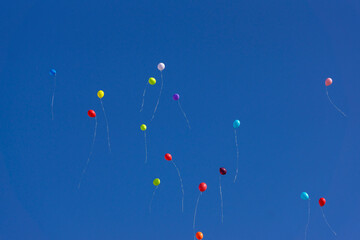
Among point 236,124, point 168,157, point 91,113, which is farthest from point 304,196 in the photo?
point 91,113

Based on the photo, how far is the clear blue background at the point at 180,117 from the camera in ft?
8.31

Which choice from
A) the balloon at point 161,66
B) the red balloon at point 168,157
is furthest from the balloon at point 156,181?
the balloon at point 161,66

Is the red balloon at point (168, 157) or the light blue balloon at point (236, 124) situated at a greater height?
the light blue balloon at point (236, 124)

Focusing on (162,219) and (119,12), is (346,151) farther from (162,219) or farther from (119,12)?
(119,12)

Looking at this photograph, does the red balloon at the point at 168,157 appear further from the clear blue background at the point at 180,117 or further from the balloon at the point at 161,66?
the balloon at the point at 161,66

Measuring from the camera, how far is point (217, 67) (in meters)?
2.68

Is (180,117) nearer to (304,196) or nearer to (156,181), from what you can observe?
(156,181)

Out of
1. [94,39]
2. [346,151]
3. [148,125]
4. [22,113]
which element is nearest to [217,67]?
[148,125]

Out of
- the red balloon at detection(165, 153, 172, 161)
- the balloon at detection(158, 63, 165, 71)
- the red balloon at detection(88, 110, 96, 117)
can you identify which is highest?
the balloon at detection(158, 63, 165, 71)

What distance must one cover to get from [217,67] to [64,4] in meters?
0.98

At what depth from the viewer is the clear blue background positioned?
2533mm

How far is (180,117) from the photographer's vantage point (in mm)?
2635

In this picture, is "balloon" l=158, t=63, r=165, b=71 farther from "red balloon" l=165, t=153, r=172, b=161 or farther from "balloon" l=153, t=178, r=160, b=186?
"balloon" l=153, t=178, r=160, b=186

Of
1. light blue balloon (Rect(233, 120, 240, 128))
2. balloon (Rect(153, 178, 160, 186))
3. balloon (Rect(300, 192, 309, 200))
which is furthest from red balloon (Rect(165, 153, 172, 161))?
balloon (Rect(300, 192, 309, 200))
